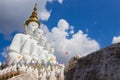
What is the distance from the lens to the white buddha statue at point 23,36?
37.6 meters

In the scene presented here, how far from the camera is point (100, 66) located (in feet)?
7.31

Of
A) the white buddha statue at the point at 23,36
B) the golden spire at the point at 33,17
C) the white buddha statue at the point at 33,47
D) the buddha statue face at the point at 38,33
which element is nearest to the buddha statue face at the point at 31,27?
the white buddha statue at the point at 23,36

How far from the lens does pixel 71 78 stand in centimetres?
260

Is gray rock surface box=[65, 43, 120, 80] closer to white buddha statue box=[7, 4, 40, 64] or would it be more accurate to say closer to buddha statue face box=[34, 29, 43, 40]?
white buddha statue box=[7, 4, 40, 64]

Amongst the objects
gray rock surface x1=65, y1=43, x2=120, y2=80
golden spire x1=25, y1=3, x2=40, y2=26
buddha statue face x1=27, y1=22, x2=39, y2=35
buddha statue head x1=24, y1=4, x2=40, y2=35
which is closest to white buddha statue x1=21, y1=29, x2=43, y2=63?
buddha statue face x1=27, y1=22, x2=39, y2=35

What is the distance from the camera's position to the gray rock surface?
2.12 metres

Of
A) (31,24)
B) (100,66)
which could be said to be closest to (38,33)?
(31,24)

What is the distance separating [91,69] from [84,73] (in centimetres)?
9

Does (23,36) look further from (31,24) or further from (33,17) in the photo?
(33,17)

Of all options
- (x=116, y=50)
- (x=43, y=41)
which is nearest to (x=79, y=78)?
(x=116, y=50)

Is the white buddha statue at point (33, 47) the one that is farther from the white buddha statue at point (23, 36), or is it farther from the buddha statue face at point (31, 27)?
the buddha statue face at point (31, 27)

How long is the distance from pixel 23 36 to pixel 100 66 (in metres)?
37.9

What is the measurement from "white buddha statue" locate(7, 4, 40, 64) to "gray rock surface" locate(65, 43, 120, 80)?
109 ft

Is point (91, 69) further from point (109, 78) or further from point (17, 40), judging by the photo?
point (17, 40)
